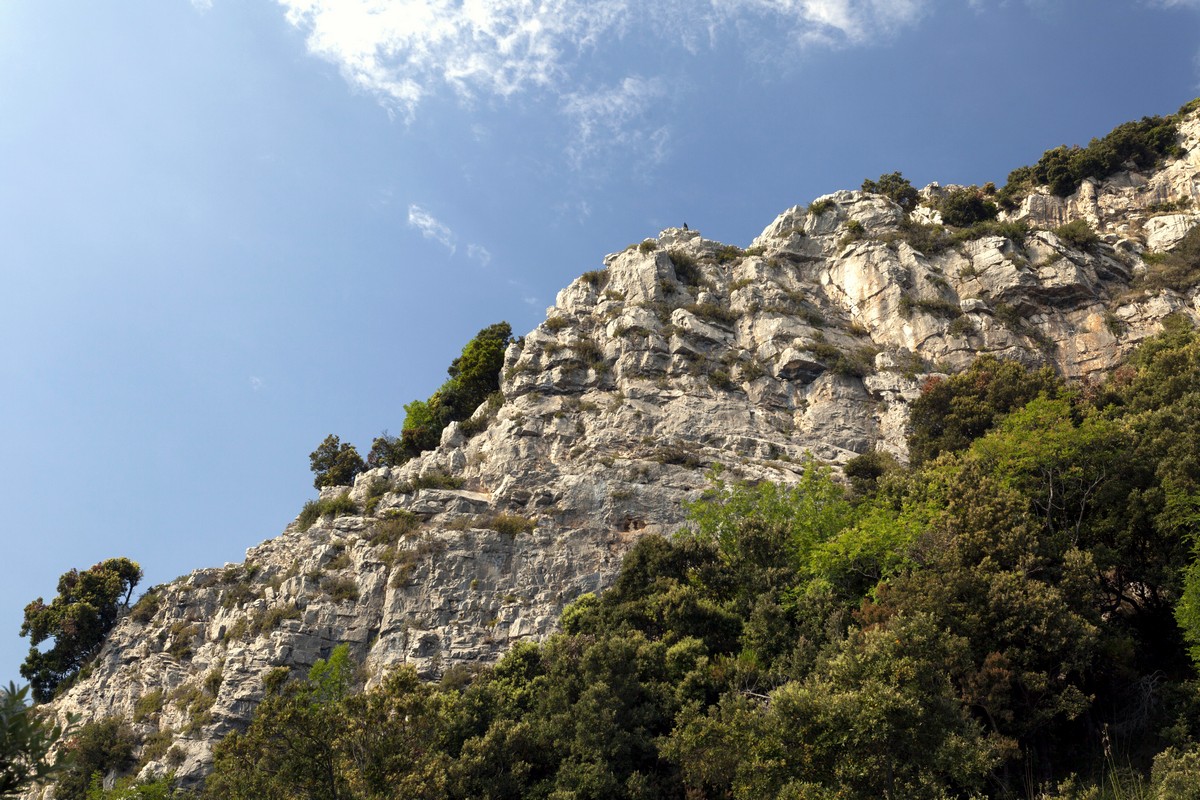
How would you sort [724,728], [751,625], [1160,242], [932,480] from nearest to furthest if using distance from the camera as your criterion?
[724,728]
[751,625]
[932,480]
[1160,242]

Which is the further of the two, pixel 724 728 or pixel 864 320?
pixel 864 320

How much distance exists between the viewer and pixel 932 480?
36.1 m

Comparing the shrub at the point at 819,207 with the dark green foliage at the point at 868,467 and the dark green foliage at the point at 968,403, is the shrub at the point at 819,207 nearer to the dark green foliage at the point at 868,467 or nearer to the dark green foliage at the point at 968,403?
the dark green foliage at the point at 968,403

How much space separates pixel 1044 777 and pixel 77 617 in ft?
172

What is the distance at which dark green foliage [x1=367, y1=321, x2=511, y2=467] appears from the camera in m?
59.7

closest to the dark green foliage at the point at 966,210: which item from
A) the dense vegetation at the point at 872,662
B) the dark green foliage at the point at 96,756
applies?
the dense vegetation at the point at 872,662

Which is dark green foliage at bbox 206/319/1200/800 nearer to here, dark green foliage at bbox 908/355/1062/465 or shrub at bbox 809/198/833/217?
dark green foliage at bbox 908/355/1062/465

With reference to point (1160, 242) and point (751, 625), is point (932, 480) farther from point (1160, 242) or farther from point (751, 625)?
point (1160, 242)

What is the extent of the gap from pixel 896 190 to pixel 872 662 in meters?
61.1

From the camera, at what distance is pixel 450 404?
6066 cm

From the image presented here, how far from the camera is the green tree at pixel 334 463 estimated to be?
6119 cm

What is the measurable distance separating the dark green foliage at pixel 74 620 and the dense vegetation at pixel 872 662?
24.3 meters

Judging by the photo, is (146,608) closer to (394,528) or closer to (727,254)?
(394,528)

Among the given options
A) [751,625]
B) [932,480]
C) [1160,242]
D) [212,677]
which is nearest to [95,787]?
[212,677]
